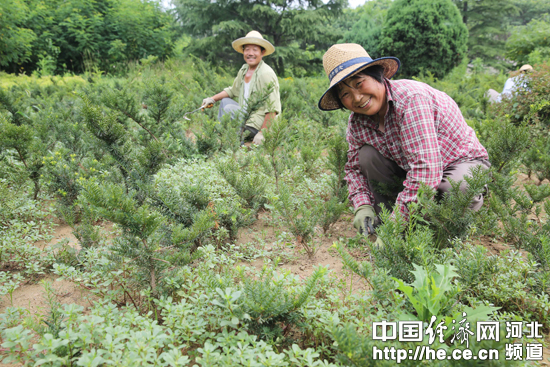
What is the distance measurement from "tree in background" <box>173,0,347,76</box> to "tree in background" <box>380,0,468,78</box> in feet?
9.93

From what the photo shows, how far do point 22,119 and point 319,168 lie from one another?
4267 mm

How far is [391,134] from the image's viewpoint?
2.67 m

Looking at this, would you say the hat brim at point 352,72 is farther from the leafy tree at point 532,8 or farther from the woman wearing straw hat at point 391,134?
the leafy tree at point 532,8

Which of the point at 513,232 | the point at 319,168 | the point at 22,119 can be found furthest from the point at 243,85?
the point at 513,232

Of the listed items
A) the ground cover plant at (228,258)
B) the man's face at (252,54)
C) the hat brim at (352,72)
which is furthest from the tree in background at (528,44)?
the hat brim at (352,72)

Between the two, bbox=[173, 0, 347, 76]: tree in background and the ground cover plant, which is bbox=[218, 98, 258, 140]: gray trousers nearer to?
the ground cover plant

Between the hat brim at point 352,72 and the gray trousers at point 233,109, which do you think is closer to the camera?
the hat brim at point 352,72

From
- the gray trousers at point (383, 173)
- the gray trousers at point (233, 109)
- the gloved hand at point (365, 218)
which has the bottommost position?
the gloved hand at point (365, 218)

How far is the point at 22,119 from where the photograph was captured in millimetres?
5055

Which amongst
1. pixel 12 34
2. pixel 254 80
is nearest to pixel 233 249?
pixel 254 80

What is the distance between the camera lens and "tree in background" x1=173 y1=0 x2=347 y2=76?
533 inches

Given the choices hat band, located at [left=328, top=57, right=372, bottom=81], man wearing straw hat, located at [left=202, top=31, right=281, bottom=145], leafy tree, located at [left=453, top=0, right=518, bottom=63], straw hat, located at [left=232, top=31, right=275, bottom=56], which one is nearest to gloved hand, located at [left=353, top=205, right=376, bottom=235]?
hat band, located at [left=328, top=57, right=372, bottom=81]

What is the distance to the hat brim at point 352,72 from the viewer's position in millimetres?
2309

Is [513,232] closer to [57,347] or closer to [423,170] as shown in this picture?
[423,170]
